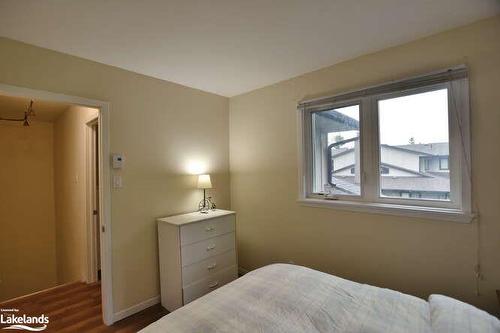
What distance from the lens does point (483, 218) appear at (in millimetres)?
1664

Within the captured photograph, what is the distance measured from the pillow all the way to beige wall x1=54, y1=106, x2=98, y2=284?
3340 mm

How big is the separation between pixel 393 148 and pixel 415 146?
0.16 metres

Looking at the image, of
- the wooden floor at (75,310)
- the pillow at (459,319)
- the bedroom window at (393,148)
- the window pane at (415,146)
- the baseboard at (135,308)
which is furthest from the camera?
the baseboard at (135,308)

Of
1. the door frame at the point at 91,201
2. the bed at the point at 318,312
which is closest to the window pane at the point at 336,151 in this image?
the bed at the point at 318,312

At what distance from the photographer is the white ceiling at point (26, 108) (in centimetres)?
299

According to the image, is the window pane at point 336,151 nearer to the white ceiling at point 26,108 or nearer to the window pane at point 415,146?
the window pane at point 415,146

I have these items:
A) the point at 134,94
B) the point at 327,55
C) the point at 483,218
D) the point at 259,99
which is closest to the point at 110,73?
the point at 134,94

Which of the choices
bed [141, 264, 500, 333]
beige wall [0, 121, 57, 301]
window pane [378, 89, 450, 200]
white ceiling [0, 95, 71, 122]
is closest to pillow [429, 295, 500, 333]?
bed [141, 264, 500, 333]

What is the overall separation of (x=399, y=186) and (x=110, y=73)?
2.80m

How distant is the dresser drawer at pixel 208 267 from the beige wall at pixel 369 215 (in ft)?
1.54

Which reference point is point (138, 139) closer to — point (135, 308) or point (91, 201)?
point (91, 201)

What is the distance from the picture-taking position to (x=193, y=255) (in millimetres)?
→ 2387

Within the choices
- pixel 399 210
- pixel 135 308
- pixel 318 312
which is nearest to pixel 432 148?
pixel 399 210

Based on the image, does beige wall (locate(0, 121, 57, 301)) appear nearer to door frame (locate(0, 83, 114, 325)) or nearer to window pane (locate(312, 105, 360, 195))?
door frame (locate(0, 83, 114, 325))
